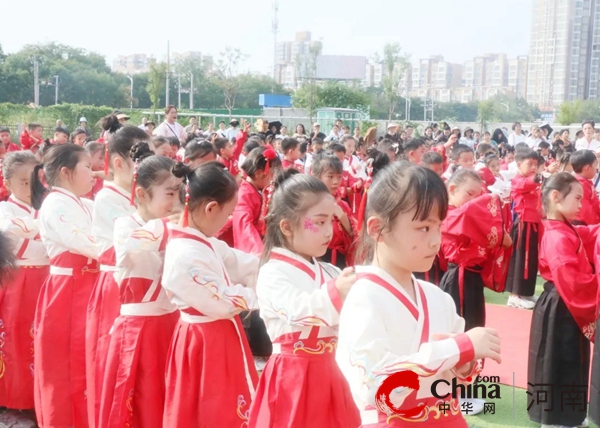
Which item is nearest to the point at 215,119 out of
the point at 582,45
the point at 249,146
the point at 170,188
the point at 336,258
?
the point at 249,146

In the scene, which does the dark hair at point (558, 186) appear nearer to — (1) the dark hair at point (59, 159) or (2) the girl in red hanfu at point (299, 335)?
(2) the girl in red hanfu at point (299, 335)

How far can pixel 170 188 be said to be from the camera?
337 centimetres

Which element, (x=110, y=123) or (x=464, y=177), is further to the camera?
(x=110, y=123)

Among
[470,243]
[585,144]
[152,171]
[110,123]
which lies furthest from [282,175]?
[585,144]

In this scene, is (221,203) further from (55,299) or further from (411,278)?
(55,299)

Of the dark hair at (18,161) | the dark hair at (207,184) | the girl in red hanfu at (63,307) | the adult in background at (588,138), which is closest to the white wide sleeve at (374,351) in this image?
the dark hair at (207,184)

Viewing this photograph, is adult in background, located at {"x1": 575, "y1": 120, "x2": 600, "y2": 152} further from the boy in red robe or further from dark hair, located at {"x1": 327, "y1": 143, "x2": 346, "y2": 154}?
the boy in red robe

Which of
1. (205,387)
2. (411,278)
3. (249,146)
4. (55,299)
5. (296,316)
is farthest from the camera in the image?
(249,146)

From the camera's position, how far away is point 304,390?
261cm

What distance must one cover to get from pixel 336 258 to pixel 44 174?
2183mm

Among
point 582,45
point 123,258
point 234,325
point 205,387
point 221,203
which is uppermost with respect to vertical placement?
point 582,45

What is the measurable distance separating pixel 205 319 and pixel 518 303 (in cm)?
475

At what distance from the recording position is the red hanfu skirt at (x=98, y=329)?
3.55 metres
